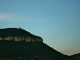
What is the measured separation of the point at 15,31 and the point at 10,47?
19.2m

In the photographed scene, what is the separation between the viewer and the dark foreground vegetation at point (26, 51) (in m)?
82.2

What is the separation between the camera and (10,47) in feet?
306

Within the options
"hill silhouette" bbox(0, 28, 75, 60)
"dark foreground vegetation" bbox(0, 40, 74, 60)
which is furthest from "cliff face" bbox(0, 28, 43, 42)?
"dark foreground vegetation" bbox(0, 40, 74, 60)

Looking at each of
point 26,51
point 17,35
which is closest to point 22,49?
point 26,51

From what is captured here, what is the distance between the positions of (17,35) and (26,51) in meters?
20.2

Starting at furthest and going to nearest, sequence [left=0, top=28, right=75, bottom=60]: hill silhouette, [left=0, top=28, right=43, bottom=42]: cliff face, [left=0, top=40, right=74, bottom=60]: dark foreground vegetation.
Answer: [left=0, top=28, right=43, bottom=42]: cliff face, [left=0, top=28, right=75, bottom=60]: hill silhouette, [left=0, top=40, right=74, bottom=60]: dark foreground vegetation

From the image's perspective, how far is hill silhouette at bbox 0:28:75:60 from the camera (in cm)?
8297

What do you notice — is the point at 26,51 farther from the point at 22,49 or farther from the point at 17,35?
the point at 17,35

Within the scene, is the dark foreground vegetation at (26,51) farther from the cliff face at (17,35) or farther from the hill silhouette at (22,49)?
the cliff face at (17,35)

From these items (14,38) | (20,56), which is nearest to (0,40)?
(14,38)

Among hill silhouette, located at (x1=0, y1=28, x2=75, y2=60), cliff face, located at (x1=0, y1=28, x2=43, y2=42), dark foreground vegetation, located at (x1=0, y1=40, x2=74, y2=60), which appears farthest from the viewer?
cliff face, located at (x1=0, y1=28, x2=43, y2=42)

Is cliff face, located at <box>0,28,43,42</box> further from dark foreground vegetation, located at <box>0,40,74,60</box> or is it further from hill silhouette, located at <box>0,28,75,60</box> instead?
dark foreground vegetation, located at <box>0,40,74,60</box>

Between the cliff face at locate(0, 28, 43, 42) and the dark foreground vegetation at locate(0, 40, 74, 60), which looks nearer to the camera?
the dark foreground vegetation at locate(0, 40, 74, 60)

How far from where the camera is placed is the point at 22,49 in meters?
90.9
